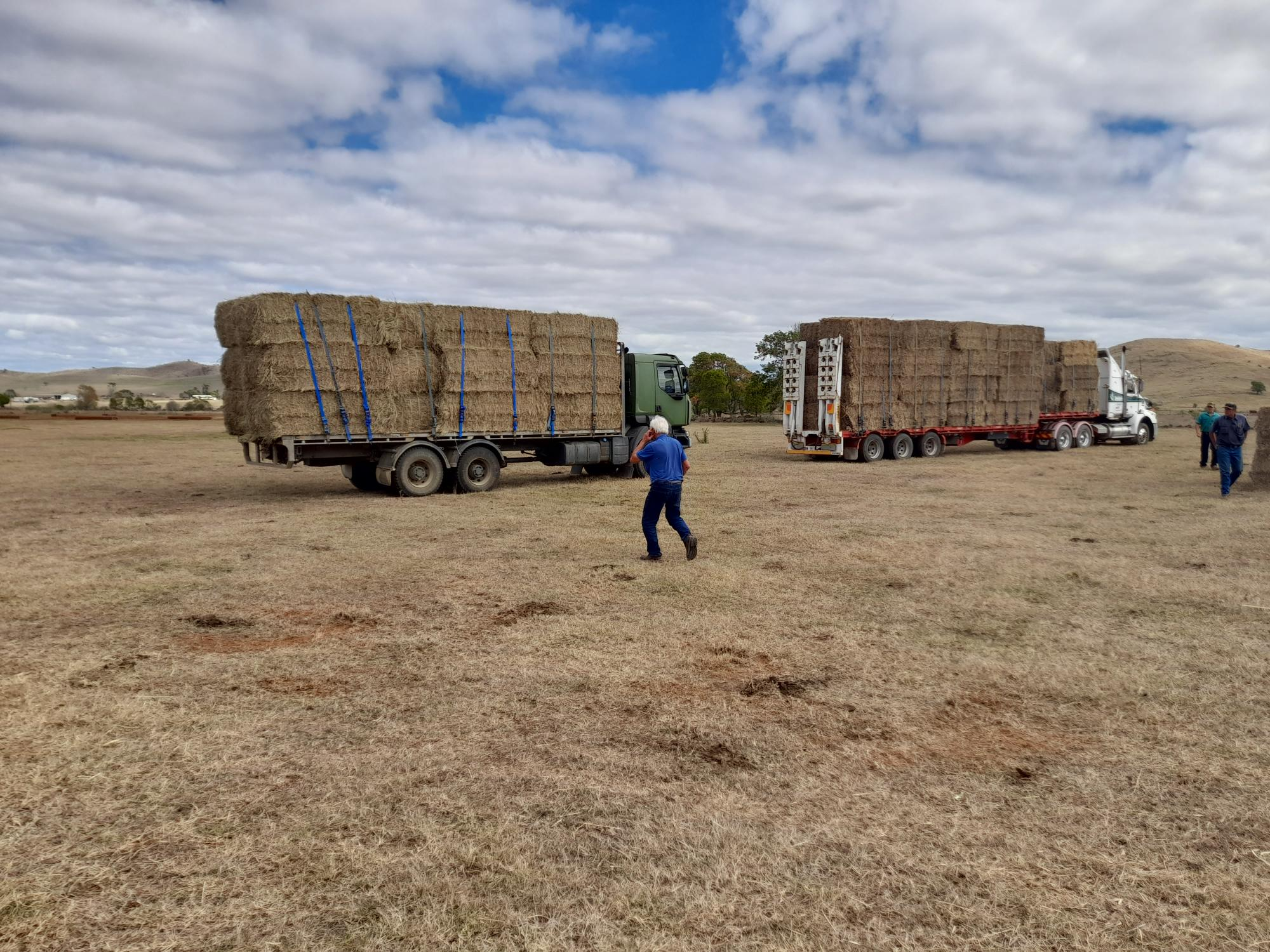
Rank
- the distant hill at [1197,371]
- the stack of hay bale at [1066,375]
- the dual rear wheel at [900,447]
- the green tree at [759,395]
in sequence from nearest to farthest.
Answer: the dual rear wheel at [900,447]
the stack of hay bale at [1066,375]
the green tree at [759,395]
the distant hill at [1197,371]

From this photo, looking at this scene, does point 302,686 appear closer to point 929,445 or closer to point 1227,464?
point 1227,464

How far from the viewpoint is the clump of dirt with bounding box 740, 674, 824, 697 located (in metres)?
5.81

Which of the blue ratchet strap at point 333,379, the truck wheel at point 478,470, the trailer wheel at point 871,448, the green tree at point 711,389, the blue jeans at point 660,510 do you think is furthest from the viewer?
the green tree at point 711,389

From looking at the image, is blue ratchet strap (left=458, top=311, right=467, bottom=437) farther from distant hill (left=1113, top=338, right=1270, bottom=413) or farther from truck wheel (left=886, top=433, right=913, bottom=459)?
distant hill (left=1113, top=338, right=1270, bottom=413)

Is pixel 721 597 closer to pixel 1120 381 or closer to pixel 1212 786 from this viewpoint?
pixel 1212 786

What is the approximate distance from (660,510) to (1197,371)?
120589mm

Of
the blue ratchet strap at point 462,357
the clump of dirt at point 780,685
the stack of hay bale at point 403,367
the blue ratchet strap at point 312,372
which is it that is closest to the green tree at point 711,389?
the stack of hay bale at point 403,367

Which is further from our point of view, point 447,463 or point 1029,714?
point 447,463

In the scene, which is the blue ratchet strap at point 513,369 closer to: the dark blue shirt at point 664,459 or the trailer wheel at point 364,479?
the trailer wheel at point 364,479

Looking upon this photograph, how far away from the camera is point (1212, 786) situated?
4406 millimetres

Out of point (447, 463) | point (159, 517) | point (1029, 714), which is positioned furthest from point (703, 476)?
point (1029, 714)

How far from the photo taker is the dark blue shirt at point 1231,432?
15.7 m

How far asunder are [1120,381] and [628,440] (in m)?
22.8

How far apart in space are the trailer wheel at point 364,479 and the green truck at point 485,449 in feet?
0.06
